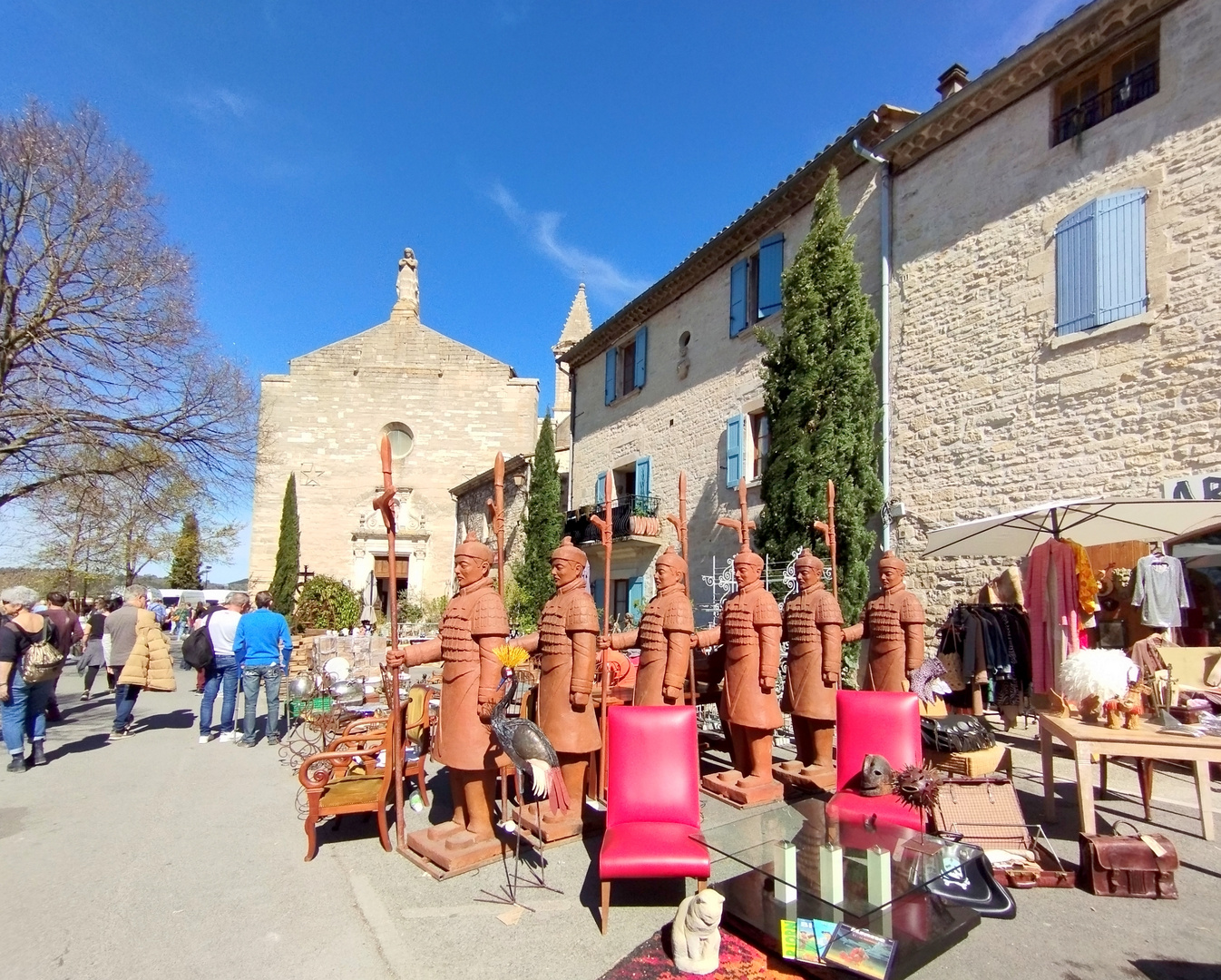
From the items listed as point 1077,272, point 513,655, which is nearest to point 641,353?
point 1077,272

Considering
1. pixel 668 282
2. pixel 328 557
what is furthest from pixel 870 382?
pixel 328 557

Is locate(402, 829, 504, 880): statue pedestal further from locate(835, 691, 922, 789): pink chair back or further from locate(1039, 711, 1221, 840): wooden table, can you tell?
locate(1039, 711, 1221, 840): wooden table

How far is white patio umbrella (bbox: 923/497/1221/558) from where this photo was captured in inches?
261

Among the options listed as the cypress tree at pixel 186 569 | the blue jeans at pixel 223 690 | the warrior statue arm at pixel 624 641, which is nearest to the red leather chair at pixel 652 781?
the warrior statue arm at pixel 624 641

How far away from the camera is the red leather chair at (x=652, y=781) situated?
12.7 ft

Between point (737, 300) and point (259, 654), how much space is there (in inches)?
441

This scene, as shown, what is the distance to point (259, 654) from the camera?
7.98m

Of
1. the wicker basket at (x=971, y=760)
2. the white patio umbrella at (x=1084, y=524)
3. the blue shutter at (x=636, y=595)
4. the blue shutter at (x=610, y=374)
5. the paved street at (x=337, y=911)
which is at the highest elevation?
the blue shutter at (x=610, y=374)

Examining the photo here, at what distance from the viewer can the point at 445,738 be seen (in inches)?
175

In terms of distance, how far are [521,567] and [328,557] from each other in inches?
432

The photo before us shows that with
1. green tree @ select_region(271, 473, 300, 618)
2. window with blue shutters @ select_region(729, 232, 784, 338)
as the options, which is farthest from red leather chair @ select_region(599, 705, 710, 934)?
green tree @ select_region(271, 473, 300, 618)

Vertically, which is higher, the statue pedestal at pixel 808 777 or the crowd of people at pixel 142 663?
the crowd of people at pixel 142 663

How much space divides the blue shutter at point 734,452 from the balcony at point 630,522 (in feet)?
8.82

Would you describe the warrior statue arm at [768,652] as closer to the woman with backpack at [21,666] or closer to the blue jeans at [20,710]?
the woman with backpack at [21,666]
